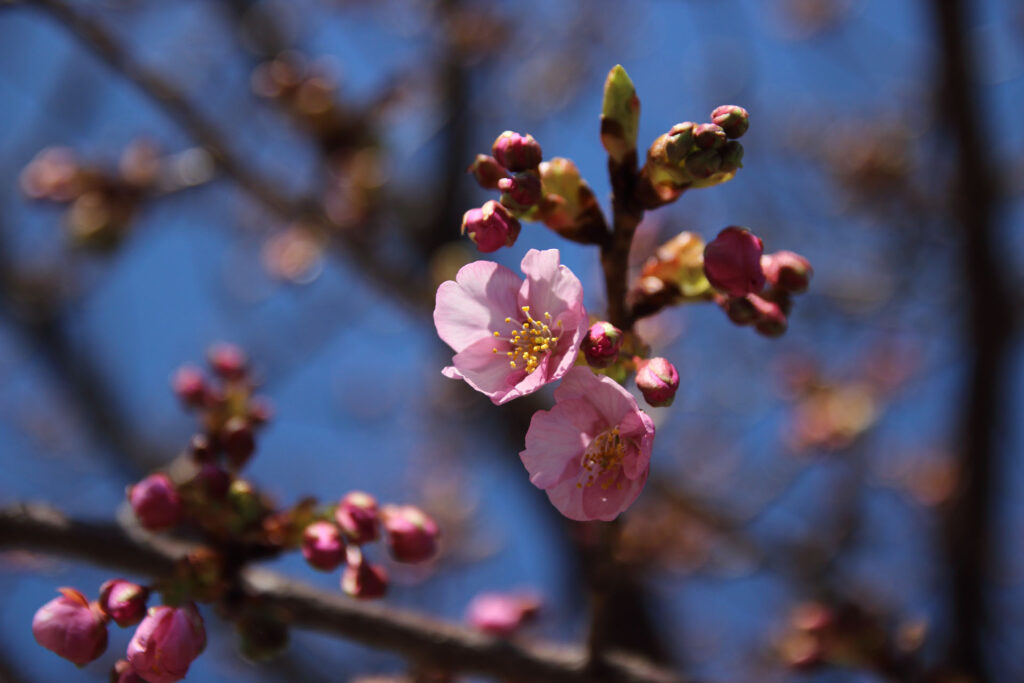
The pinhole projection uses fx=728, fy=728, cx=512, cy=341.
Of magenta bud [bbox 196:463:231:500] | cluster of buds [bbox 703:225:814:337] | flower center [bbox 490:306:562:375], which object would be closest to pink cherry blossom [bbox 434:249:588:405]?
flower center [bbox 490:306:562:375]

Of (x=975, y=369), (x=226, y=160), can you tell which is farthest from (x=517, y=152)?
(x=975, y=369)

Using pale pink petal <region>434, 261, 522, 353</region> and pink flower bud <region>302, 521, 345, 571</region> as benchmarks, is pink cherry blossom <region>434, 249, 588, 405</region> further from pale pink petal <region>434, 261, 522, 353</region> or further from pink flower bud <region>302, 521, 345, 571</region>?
pink flower bud <region>302, 521, 345, 571</region>

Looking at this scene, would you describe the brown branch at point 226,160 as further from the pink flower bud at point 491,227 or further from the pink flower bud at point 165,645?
the pink flower bud at point 165,645

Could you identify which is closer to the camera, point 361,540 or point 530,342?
point 530,342

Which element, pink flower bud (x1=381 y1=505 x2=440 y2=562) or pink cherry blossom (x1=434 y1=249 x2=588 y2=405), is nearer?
pink cherry blossom (x1=434 y1=249 x2=588 y2=405)

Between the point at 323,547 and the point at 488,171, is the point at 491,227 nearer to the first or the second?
the point at 488,171

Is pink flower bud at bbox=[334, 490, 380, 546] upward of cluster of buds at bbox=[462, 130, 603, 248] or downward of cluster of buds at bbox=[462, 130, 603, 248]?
Answer: downward

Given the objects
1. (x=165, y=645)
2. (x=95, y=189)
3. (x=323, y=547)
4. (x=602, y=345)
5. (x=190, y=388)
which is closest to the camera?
(x=602, y=345)
